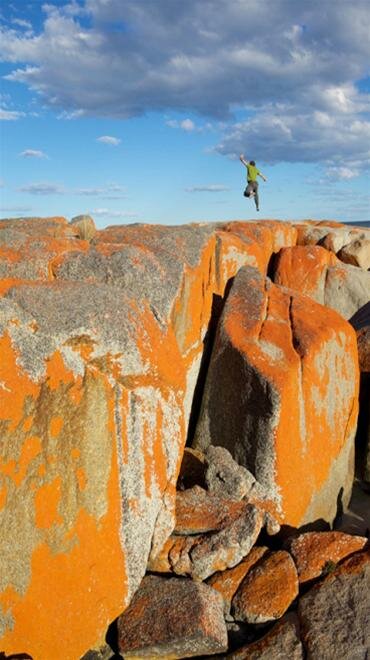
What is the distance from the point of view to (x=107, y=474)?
232 inches

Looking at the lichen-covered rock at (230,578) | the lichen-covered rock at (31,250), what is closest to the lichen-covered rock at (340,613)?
Result: the lichen-covered rock at (230,578)

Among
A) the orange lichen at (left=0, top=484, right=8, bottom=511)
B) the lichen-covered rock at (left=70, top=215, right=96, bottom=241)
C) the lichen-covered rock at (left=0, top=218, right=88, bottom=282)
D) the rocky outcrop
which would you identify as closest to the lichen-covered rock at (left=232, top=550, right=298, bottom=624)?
the rocky outcrop

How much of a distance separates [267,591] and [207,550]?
0.78 m

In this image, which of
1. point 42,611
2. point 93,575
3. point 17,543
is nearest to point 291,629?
point 93,575

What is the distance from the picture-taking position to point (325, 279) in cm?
1470

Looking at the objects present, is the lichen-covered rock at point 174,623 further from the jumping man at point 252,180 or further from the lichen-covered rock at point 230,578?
the jumping man at point 252,180

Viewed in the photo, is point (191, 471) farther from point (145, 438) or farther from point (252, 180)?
point (252, 180)

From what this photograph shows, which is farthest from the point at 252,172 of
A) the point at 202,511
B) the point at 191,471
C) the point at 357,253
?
the point at 202,511

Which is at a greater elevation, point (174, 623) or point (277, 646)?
point (174, 623)

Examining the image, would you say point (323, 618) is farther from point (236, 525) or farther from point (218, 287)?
point (218, 287)

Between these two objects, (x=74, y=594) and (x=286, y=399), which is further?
(x=286, y=399)

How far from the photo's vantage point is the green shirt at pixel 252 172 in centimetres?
2144

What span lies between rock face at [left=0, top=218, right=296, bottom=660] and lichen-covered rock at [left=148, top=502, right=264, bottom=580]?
177 mm

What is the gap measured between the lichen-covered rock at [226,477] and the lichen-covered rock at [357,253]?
10837 millimetres
